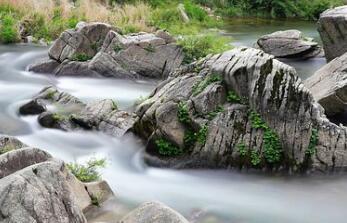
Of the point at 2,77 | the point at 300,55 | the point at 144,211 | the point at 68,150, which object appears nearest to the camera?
the point at 144,211

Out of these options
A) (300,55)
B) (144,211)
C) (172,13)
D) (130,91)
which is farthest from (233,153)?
(172,13)

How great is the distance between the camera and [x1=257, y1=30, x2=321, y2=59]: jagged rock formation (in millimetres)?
21000

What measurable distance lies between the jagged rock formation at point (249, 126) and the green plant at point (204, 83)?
1.3 inches

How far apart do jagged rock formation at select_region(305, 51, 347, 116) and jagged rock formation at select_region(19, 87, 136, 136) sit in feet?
14.9

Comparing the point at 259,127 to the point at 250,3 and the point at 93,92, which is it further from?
the point at 250,3

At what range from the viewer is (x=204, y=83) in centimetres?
1110

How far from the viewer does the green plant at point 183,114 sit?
1065cm

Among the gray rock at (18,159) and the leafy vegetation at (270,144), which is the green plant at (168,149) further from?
the gray rock at (18,159)

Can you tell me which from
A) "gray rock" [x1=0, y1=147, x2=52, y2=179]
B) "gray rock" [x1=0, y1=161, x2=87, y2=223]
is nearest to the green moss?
"gray rock" [x1=0, y1=147, x2=52, y2=179]

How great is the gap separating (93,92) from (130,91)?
112 centimetres

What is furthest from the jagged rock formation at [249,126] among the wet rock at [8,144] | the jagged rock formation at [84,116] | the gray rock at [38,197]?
the gray rock at [38,197]

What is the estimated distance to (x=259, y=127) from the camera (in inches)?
412

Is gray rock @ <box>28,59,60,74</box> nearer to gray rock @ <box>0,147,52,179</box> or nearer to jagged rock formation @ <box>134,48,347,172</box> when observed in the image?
jagged rock formation @ <box>134,48,347,172</box>

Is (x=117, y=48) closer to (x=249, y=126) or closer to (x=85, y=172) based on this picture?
(x=249, y=126)
